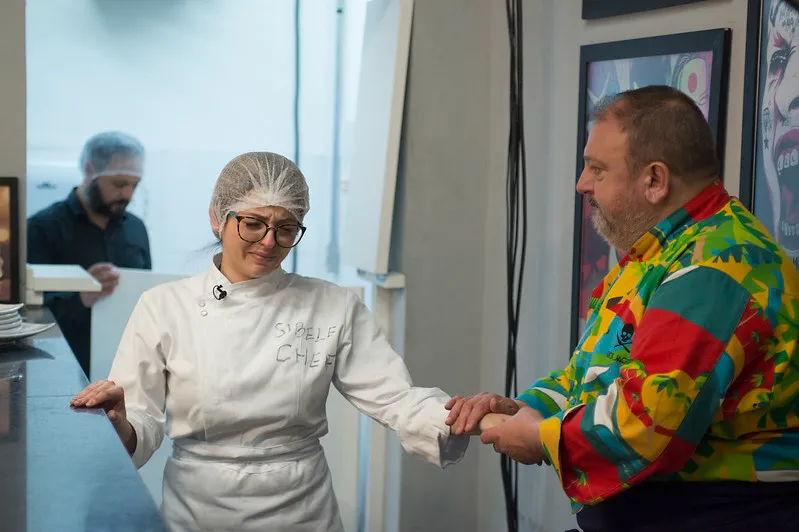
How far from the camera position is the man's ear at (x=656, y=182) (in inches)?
73.4

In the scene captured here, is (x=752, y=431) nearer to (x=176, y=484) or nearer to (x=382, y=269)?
(x=176, y=484)

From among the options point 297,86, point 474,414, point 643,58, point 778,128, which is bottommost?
point 474,414

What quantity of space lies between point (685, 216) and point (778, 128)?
1.78ft

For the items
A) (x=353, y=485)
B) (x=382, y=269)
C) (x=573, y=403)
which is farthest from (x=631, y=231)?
(x=353, y=485)

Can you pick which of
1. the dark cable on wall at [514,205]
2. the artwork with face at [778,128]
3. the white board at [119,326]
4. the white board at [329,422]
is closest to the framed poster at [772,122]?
the artwork with face at [778,128]

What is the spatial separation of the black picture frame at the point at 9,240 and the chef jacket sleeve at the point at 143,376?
108 centimetres

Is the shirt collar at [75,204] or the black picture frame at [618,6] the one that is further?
the shirt collar at [75,204]

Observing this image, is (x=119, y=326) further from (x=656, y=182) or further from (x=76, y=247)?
(x=656, y=182)

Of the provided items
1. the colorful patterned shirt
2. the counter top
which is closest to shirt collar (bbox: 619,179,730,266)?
the colorful patterned shirt

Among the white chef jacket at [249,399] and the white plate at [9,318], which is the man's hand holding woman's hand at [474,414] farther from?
the white plate at [9,318]

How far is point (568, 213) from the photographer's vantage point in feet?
10.3

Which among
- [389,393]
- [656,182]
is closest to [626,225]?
[656,182]

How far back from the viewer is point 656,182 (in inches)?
74.0

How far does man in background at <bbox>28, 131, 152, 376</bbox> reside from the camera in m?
3.85
